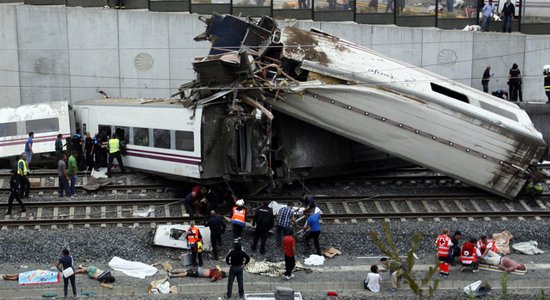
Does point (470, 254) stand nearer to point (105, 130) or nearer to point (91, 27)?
point (105, 130)

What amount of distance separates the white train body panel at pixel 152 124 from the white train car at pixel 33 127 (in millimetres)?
786

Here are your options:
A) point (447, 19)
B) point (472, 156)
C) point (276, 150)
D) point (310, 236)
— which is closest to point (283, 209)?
point (310, 236)

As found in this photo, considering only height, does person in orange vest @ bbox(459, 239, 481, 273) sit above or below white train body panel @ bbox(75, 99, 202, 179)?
below

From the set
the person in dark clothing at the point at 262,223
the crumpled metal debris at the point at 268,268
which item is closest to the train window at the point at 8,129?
the person in dark clothing at the point at 262,223

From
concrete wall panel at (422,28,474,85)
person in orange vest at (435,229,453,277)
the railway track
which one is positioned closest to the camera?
person in orange vest at (435,229,453,277)

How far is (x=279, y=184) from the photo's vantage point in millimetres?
24078

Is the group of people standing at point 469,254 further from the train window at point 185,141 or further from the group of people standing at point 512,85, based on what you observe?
the group of people standing at point 512,85

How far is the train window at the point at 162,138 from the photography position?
23672 millimetres

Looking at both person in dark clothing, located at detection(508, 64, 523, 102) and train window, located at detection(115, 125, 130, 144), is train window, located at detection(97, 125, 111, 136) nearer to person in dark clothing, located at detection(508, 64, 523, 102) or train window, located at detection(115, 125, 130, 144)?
train window, located at detection(115, 125, 130, 144)

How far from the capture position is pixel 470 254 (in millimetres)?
19625

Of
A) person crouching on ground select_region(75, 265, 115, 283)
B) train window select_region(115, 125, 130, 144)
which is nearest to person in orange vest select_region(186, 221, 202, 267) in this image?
person crouching on ground select_region(75, 265, 115, 283)

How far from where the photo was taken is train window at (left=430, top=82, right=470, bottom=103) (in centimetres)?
2367

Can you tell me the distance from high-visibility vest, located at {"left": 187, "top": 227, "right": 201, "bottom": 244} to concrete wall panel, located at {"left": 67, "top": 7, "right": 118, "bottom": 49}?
503 inches

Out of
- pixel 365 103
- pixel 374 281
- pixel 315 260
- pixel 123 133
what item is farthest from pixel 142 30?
pixel 374 281
